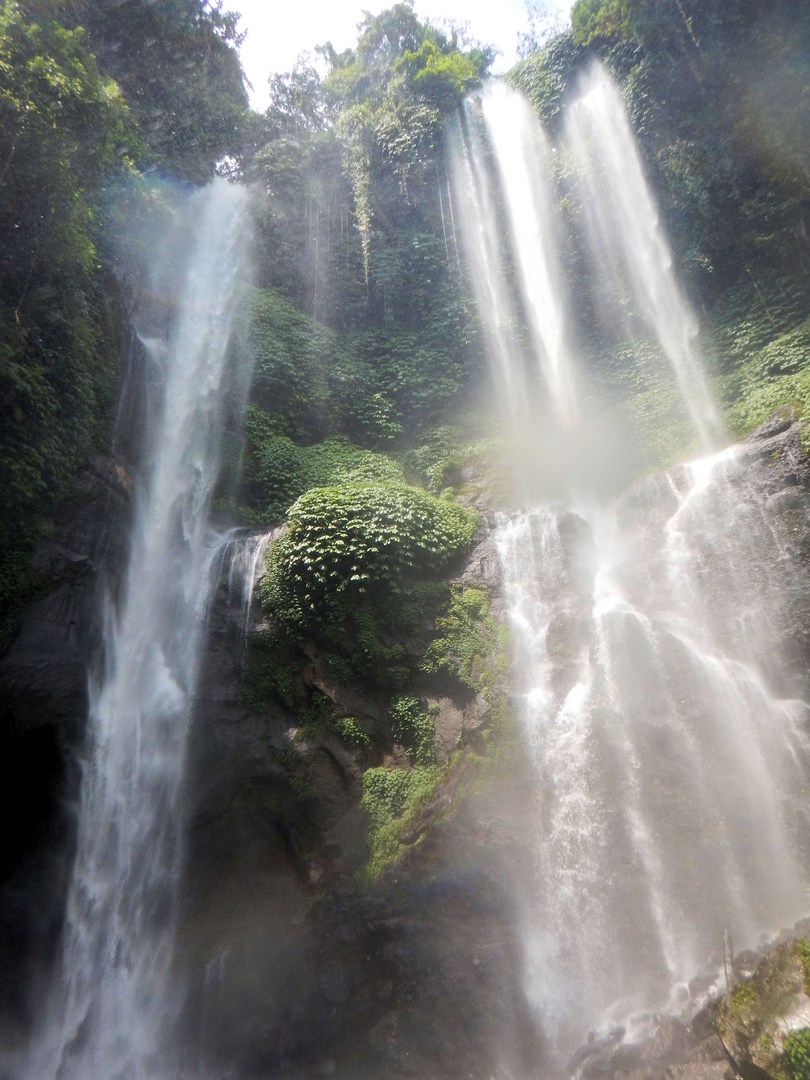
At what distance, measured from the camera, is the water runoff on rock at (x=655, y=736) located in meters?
Result: 6.64

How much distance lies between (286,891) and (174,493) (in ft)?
26.4

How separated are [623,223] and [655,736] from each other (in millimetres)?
15023

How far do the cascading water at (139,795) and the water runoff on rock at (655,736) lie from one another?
547cm

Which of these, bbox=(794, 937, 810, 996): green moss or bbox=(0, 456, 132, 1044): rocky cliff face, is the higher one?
bbox=(0, 456, 132, 1044): rocky cliff face

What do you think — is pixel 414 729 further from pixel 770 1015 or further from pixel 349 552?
pixel 770 1015

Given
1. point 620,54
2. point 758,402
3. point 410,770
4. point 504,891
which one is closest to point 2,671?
point 410,770

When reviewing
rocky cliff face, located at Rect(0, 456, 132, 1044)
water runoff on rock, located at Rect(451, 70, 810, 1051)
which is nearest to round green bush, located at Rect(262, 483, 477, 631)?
water runoff on rock, located at Rect(451, 70, 810, 1051)

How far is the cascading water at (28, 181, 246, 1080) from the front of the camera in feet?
26.7

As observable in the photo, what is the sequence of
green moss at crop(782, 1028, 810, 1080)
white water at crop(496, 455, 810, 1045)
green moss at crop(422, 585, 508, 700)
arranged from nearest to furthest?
green moss at crop(782, 1028, 810, 1080)
white water at crop(496, 455, 810, 1045)
green moss at crop(422, 585, 508, 700)

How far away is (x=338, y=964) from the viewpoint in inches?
303

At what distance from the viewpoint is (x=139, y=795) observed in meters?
9.48

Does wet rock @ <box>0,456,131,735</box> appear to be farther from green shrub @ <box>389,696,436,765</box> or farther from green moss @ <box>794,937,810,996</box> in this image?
green moss @ <box>794,937,810,996</box>

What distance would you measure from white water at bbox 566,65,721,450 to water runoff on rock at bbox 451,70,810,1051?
317 cm

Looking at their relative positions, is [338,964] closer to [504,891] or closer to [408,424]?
[504,891]
